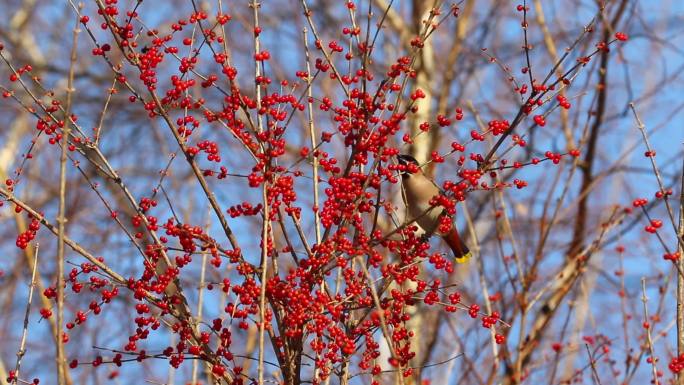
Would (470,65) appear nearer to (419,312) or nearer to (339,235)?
(419,312)

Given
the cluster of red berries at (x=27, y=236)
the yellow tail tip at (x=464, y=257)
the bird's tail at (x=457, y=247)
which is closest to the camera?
the cluster of red berries at (x=27, y=236)

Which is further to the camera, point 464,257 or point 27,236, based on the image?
point 464,257

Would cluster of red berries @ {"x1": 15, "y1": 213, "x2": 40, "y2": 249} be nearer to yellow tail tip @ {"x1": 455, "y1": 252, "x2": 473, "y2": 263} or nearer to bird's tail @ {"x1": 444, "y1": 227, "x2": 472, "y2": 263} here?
bird's tail @ {"x1": 444, "y1": 227, "x2": 472, "y2": 263}

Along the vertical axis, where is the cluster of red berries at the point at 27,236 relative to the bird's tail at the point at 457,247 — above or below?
below

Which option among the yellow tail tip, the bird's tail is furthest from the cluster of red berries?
the yellow tail tip

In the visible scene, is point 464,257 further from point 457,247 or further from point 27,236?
point 27,236

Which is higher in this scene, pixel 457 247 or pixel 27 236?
pixel 457 247

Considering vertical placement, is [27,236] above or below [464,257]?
below

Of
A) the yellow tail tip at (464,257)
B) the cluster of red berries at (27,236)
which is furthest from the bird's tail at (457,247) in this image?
the cluster of red berries at (27,236)

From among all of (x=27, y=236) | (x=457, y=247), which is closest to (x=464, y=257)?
(x=457, y=247)

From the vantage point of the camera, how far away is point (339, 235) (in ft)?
9.05

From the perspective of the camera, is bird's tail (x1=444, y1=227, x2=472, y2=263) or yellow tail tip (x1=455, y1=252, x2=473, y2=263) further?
yellow tail tip (x1=455, y1=252, x2=473, y2=263)

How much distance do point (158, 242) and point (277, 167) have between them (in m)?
0.39

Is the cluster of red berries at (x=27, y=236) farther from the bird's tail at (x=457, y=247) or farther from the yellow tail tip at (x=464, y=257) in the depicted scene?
the yellow tail tip at (x=464, y=257)
